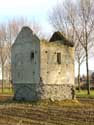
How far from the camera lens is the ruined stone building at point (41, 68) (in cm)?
3478

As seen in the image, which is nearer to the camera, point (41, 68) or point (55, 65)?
point (41, 68)

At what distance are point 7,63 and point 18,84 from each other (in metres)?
31.6

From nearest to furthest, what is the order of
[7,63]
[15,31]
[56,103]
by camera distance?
[56,103] → [15,31] → [7,63]

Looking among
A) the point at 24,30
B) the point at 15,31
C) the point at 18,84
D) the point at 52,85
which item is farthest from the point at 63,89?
the point at 15,31

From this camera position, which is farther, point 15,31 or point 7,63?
point 7,63

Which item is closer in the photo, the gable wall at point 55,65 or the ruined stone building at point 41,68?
the ruined stone building at point 41,68

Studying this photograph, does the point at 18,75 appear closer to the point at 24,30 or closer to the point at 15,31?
the point at 24,30

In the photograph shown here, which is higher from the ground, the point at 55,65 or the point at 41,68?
the point at 55,65

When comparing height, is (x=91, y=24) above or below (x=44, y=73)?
above

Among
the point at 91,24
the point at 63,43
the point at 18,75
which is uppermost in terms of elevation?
the point at 91,24

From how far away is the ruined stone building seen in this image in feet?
114

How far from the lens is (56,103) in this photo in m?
33.8

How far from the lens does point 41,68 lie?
114 feet

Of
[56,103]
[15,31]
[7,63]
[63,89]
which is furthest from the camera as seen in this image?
[7,63]
